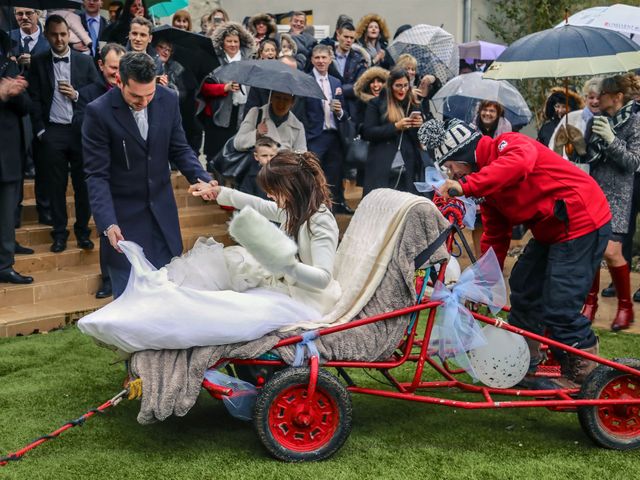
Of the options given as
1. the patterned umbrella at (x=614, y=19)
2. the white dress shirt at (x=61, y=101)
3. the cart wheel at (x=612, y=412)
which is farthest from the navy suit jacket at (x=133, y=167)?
the patterned umbrella at (x=614, y=19)

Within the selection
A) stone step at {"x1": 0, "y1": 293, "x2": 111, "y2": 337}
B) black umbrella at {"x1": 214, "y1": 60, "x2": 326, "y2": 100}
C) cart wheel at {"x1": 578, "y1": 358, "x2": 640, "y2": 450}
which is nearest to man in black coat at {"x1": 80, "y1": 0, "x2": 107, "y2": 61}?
black umbrella at {"x1": 214, "y1": 60, "x2": 326, "y2": 100}

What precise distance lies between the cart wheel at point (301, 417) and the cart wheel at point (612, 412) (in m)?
1.19

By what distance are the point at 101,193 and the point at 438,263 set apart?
6.38ft

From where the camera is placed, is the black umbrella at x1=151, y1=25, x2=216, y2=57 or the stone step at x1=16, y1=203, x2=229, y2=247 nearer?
the stone step at x1=16, y1=203, x2=229, y2=247

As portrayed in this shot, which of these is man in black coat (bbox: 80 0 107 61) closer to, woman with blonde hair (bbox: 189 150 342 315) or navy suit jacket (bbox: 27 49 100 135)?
navy suit jacket (bbox: 27 49 100 135)

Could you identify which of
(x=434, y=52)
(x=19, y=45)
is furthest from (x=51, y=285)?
(x=434, y=52)

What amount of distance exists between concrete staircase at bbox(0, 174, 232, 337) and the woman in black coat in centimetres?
179

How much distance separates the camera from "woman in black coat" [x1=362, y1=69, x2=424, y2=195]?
334 inches

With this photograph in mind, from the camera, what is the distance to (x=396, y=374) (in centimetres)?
595

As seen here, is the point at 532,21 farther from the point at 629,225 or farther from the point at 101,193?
the point at 101,193

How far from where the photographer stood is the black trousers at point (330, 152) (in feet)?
31.1

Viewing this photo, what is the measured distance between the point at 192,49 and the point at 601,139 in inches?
173

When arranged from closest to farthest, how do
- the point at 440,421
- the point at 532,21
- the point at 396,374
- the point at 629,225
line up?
the point at 440,421 → the point at 396,374 → the point at 629,225 → the point at 532,21

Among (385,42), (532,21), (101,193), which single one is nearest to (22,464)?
(101,193)
